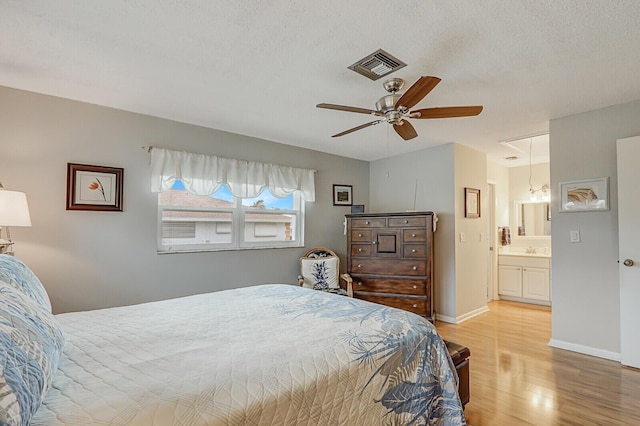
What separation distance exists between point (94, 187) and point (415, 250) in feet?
11.4

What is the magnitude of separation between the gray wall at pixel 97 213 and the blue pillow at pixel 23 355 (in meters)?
1.85

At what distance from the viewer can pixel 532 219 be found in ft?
18.1

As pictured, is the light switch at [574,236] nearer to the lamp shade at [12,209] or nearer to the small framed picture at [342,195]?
the small framed picture at [342,195]

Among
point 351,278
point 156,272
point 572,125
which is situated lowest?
point 351,278

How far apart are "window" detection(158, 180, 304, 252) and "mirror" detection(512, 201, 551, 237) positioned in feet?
13.2

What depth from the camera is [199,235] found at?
11.6 feet

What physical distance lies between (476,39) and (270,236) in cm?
306

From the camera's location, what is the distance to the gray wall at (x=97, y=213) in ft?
8.51

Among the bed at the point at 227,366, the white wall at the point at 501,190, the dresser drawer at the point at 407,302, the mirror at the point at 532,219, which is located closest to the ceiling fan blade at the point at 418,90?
the bed at the point at 227,366

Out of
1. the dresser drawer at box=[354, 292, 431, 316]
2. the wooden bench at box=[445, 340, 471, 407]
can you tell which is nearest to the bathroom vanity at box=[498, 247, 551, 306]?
the dresser drawer at box=[354, 292, 431, 316]

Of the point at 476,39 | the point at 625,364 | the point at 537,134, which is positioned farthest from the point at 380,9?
the point at 625,364

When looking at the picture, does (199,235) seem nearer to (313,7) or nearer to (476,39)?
(313,7)

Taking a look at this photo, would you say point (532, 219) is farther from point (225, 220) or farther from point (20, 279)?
point (20, 279)

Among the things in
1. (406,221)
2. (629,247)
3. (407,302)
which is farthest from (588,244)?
(407,302)
